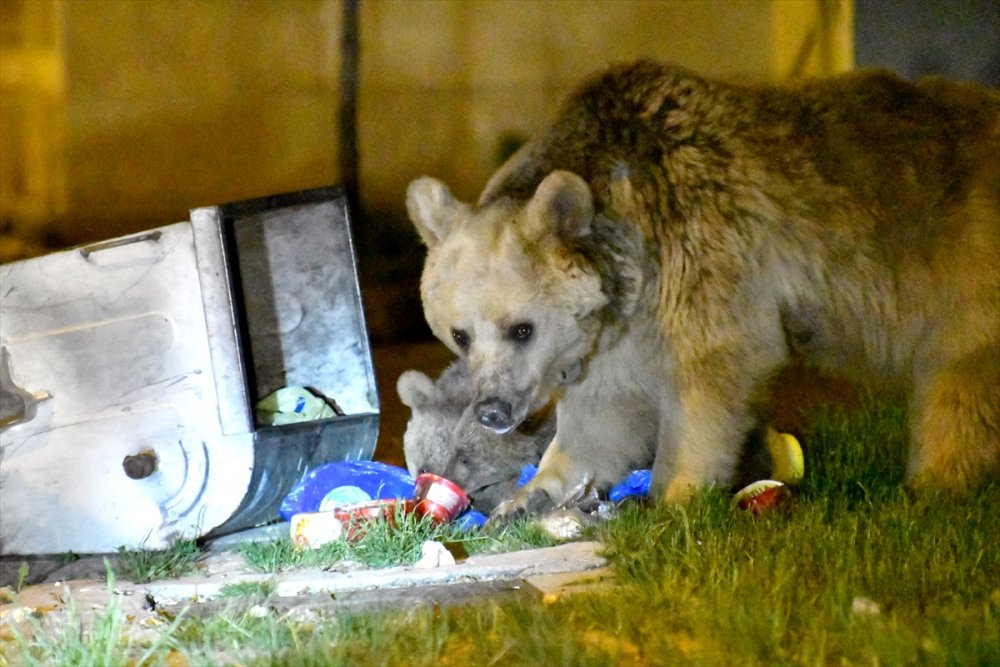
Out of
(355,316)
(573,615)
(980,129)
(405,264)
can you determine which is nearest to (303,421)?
(355,316)

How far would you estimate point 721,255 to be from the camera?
4.39 meters

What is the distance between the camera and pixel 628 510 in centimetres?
420

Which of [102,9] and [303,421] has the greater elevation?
[102,9]

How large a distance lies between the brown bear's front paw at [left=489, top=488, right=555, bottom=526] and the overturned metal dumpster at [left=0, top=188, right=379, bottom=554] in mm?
782

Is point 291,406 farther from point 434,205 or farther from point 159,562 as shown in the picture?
point 434,205

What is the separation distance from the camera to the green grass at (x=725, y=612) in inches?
109

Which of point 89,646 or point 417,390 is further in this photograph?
point 417,390

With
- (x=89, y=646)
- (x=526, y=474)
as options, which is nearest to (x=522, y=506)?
(x=526, y=474)

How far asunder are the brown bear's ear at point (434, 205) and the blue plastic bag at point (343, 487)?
1.09m

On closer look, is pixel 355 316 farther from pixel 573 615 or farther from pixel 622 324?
pixel 573 615

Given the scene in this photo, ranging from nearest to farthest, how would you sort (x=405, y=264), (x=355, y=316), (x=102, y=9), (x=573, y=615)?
(x=573, y=615), (x=355, y=316), (x=102, y=9), (x=405, y=264)

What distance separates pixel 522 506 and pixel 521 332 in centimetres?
83

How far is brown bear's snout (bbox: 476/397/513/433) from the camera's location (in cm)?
425

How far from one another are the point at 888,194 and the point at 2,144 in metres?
7.84
